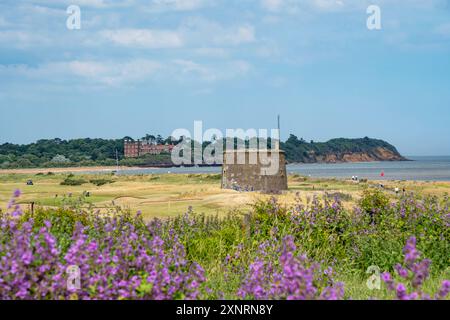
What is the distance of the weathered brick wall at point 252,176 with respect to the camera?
4550cm

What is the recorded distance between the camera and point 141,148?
18975cm

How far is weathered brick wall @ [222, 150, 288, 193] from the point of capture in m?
45.5

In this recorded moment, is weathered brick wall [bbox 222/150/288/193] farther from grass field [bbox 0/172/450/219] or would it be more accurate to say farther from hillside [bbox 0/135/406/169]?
hillside [bbox 0/135/406/169]

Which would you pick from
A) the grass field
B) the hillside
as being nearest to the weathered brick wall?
the grass field

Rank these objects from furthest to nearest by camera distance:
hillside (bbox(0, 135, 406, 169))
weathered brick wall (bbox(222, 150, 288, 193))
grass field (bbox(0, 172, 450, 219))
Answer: hillside (bbox(0, 135, 406, 169)) < weathered brick wall (bbox(222, 150, 288, 193)) < grass field (bbox(0, 172, 450, 219))

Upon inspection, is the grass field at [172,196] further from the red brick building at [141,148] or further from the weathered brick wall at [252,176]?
the red brick building at [141,148]

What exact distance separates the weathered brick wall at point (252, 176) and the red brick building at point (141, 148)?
13966cm

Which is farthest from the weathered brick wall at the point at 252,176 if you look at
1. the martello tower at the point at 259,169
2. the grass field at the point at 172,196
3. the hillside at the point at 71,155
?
the hillside at the point at 71,155

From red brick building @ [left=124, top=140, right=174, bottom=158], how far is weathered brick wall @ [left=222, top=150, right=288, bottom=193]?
140 metres

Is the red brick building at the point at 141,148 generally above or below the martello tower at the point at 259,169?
above

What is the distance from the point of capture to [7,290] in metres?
5.10

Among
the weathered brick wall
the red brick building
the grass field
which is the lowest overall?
the grass field
